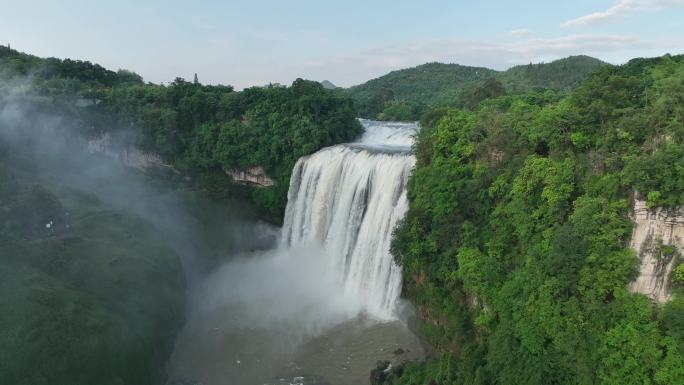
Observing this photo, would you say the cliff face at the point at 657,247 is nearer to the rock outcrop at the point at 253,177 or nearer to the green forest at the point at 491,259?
the green forest at the point at 491,259

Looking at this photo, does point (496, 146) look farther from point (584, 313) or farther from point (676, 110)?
point (584, 313)

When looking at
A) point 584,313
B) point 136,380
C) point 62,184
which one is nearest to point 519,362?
point 584,313

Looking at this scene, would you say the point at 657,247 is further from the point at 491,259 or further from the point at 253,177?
the point at 253,177

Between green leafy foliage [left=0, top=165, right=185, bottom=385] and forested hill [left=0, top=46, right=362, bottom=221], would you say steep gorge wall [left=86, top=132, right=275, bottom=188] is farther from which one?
green leafy foliage [left=0, top=165, right=185, bottom=385]

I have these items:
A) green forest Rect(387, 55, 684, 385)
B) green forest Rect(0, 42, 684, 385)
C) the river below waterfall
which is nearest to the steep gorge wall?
green forest Rect(0, 42, 684, 385)

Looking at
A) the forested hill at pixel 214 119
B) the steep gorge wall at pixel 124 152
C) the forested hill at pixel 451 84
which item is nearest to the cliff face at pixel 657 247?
the forested hill at pixel 451 84

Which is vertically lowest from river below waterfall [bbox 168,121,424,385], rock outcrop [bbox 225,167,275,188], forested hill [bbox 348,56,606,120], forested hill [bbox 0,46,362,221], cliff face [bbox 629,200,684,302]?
river below waterfall [bbox 168,121,424,385]

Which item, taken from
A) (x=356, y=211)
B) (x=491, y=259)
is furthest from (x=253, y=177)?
(x=491, y=259)
